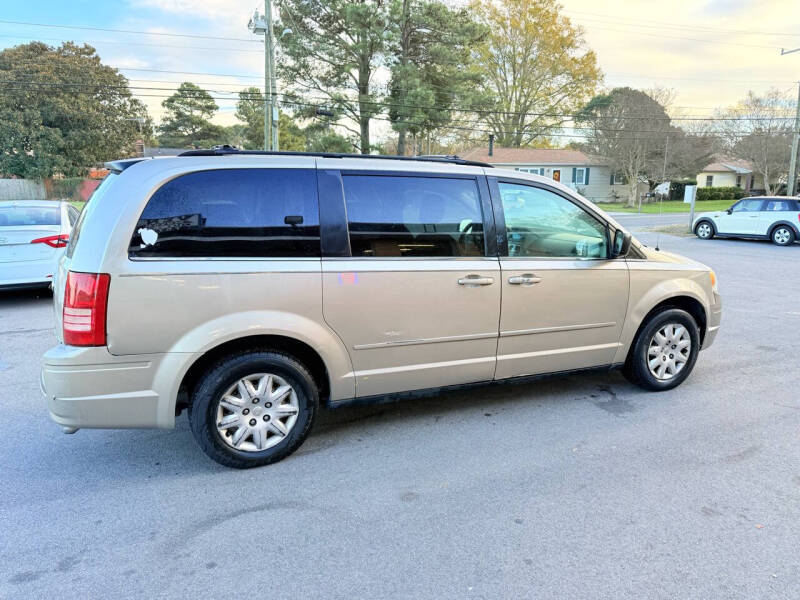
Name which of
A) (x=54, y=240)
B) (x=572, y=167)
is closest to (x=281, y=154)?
(x=54, y=240)

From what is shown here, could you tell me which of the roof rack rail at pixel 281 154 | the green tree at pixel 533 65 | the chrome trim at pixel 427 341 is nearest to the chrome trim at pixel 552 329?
the chrome trim at pixel 427 341

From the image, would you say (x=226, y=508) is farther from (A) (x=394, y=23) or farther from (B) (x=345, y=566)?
(A) (x=394, y=23)

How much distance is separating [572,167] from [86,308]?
4940 cm

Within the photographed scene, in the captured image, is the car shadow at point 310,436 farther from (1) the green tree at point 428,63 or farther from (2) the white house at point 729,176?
(2) the white house at point 729,176

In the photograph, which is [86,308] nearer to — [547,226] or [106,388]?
[106,388]

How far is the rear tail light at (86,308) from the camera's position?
2924mm

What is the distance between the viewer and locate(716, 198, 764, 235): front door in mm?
17969

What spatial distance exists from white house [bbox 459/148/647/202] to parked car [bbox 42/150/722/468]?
138 ft

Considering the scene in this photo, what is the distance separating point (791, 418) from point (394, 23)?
2911 centimetres

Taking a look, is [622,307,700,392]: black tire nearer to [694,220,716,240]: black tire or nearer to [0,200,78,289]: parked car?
[0,200,78,289]: parked car

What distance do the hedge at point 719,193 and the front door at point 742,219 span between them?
3376 cm

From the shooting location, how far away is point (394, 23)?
93.9 ft

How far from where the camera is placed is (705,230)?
1941 centimetres

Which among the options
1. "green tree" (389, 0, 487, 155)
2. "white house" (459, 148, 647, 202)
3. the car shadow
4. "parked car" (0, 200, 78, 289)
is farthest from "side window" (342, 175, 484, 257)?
"white house" (459, 148, 647, 202)
